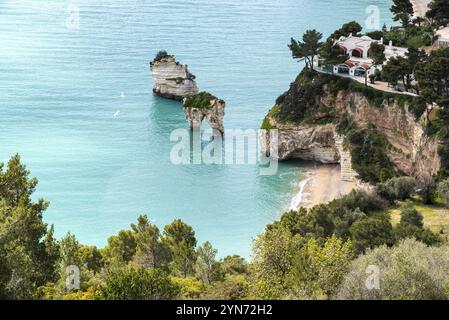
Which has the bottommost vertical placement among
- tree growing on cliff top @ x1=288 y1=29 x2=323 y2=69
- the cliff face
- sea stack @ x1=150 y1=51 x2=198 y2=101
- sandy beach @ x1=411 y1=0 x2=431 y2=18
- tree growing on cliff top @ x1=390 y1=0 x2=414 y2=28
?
the cliff face

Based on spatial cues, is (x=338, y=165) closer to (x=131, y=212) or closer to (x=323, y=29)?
(x=131, y=212)

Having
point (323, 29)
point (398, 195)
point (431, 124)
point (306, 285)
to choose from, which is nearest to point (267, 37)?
point (323, 29)

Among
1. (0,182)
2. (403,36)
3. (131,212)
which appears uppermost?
(403,36)

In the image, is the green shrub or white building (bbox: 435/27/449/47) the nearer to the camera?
the green shrub

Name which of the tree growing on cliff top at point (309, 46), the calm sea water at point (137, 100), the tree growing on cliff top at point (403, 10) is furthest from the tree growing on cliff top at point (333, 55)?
the tree growing on cliff top at point (403, 10)

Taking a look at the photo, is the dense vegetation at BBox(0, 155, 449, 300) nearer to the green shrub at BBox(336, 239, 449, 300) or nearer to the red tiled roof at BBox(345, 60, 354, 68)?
the green shrub at BBox(336, 239, 449, 300)

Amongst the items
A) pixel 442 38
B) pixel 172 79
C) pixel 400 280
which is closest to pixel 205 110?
pixel 172 79

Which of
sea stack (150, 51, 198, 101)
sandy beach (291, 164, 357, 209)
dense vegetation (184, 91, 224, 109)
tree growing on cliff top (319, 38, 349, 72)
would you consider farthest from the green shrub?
sea stack (150, 51, 198, 101)
